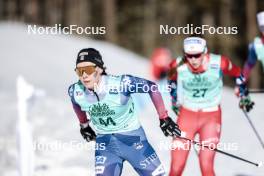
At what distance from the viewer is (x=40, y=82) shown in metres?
17.6

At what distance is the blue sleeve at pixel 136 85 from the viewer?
16.8 ft

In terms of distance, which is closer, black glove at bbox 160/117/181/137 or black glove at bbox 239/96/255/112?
black glove at bbox 160/117/181/137

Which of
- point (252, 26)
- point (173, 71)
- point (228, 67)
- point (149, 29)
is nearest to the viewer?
point (228, 67)

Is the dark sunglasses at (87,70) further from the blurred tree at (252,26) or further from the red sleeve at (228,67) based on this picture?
the blurred tree at (252,26)

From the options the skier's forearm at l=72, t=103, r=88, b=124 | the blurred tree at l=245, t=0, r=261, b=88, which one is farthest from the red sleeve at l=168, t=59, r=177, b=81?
the blurred tree at l=245, t=0, r=261, b=88

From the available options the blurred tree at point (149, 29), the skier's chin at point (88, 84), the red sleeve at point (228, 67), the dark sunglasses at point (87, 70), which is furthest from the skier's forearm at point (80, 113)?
the blurred tree at point (149, 29)

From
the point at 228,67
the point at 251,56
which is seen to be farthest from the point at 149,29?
the point at 228,67

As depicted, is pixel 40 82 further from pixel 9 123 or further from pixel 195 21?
pixel 195 21

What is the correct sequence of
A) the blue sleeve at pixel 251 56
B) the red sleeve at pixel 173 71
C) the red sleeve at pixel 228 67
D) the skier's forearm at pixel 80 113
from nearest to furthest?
the skier's forearm at pixel 80 113 → the red sleeve at pixel 228 67 → the red sleeve at pixel 173 71 → the blue sleeve at pixel 251 56

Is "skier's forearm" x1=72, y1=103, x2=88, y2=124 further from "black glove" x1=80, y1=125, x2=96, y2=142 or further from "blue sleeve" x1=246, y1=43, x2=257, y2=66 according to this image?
"blue sleeve" x1=246, y1=43, x2=257, y2=66

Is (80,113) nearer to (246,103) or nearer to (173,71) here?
(173,71)

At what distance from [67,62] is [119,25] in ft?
61.2

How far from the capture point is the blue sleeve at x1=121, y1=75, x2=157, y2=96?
511 centimetres

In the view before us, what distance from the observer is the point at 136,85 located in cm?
514
